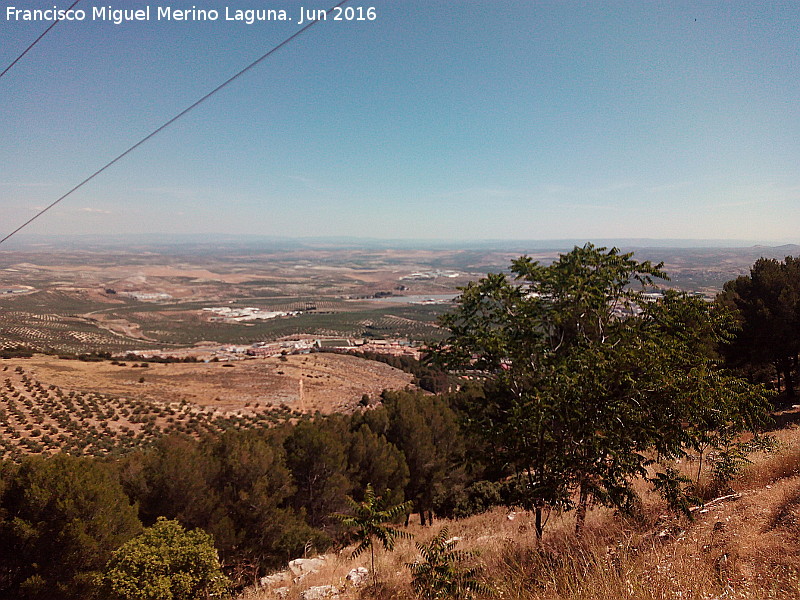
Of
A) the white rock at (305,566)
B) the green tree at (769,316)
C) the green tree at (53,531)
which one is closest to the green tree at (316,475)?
the white rock at (305,566)

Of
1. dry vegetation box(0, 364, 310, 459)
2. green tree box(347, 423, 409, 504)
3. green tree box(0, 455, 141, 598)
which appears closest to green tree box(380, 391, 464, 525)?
green tree box(347, 423, 409, 504)

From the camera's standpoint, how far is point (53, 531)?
8.88 metres

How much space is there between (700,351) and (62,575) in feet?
43.5

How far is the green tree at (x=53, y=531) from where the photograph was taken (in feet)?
28.6

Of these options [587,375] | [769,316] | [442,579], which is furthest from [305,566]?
[769,316]

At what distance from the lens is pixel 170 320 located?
98125 mm

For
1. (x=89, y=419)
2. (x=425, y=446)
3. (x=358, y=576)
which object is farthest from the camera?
(x=89, y=419)

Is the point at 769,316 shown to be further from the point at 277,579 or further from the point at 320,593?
the point at 277,579

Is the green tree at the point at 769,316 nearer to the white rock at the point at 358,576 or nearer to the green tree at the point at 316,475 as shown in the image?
the green tree at the point at 316,475

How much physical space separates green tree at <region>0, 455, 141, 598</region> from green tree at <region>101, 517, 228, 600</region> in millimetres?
2366

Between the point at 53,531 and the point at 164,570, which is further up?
the point at 164,570

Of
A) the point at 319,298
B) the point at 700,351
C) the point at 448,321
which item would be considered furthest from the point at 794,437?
the point at 319,298

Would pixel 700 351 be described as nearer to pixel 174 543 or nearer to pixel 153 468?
pixel 174 543

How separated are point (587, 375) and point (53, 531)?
11.5m
